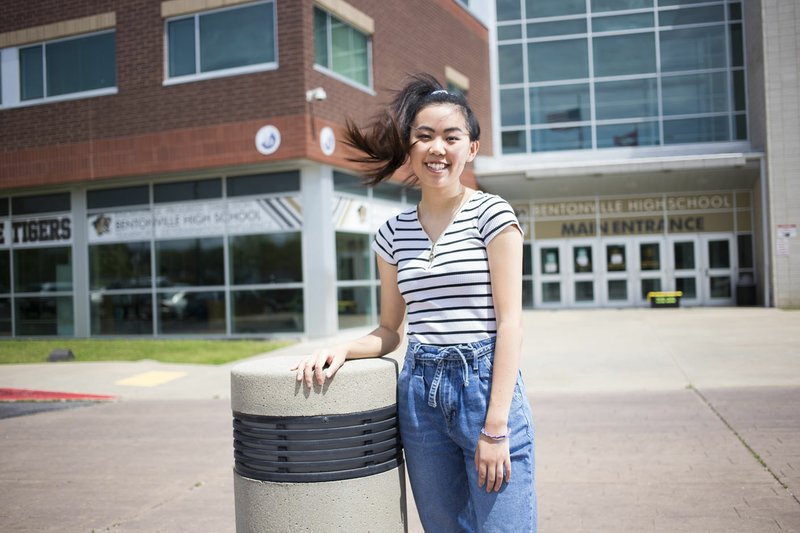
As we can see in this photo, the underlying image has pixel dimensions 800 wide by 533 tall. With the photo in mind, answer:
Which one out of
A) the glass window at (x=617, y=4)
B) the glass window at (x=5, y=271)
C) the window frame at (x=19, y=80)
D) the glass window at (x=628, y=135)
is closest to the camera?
the window frame at (x=19, y=80)

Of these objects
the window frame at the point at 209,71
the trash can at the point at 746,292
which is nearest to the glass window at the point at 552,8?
the trash can at the point at 746,292

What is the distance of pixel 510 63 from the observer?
27.5 m

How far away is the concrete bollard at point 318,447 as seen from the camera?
2.64 meters

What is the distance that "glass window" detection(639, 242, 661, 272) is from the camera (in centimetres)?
2586

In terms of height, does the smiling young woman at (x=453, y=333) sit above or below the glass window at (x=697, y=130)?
below

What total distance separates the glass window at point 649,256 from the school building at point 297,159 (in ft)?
0.22

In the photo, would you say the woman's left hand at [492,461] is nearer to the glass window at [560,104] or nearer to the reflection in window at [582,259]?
the reflection in window at [582,259]

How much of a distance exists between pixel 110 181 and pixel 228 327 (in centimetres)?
472

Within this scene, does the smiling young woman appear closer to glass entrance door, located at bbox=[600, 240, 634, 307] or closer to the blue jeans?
the blue jeans

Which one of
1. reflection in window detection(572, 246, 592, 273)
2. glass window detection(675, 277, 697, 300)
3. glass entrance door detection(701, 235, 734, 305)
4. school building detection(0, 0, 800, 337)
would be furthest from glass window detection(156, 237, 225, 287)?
glass entrance door detection(701, 235, 734, 305)

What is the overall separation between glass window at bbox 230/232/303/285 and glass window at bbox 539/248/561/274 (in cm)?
1241

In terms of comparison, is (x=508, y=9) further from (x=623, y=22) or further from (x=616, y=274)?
(x=616, y=274)

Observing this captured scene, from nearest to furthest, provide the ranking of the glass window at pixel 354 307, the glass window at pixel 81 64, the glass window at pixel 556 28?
1. the glass window at pixel 354 307
2. the glass window at pixel 81 64
3. the glass window at pixel 556 28

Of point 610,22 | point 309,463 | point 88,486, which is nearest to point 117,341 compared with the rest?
point 88,486
